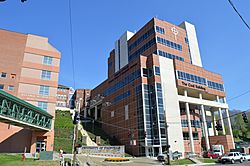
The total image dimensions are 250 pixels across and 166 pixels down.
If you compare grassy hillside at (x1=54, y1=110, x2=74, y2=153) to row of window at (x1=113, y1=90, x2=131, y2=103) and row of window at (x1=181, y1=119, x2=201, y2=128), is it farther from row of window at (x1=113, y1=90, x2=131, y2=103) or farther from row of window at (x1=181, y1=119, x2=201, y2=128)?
row of window at (x1=181, y1=119, x2=201, y2=128)

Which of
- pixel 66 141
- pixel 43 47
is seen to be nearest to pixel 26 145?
pixel 66 141

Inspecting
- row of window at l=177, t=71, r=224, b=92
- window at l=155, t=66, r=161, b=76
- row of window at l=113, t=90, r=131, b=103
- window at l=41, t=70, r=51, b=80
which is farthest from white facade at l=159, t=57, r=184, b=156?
window at l=41, t=70, r=51, b=80

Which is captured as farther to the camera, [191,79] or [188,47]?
[188,47]

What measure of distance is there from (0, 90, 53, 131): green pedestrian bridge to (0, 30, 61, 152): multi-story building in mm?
3852

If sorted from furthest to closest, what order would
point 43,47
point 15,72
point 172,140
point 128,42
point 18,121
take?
1. point 128,42
2. point 172,140
3. point 43,47
4. point 15,72
5. point 18,121

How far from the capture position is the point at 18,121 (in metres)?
28.8

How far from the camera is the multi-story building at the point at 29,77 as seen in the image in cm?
3759

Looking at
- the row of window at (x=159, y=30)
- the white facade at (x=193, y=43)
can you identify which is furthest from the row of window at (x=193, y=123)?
the row of window at (x=159, y=30)

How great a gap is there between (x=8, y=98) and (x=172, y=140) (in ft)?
118

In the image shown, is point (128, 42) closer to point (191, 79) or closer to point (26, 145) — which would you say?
point (191, 79)

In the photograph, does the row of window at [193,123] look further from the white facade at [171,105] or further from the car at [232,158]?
the car at [232,158]

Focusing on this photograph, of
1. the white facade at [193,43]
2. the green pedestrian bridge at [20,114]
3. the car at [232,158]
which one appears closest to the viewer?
the green pedestrian bridge at [20,114]

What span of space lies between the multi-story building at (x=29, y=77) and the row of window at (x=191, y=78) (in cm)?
3233

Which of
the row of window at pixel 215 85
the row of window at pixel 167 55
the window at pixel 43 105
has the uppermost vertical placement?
the row of window at pixel 167 55
